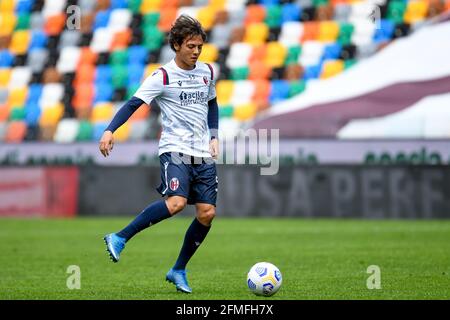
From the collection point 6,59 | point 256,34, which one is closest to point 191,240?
point 256,34

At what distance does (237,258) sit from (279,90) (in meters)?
10.1

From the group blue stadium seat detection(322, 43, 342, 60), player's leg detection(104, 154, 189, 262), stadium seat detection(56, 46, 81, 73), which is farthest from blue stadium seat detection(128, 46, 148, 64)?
player's leg detection(104, 154, 189, 262)

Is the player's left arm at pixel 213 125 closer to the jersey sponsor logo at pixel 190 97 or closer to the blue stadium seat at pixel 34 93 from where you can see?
the jersey sponsor logo at pixel 190 97

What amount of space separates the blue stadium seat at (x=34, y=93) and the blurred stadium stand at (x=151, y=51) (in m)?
0.03

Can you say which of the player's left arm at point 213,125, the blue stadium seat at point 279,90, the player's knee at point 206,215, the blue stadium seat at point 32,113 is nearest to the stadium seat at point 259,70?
the blue stadium seat at point 279,90

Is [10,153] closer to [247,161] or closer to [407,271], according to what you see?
[247,161]

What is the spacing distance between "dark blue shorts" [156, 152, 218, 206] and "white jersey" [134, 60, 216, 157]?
7 centimetres

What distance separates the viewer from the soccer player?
7.89 metres

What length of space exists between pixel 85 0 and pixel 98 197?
22.8 ft

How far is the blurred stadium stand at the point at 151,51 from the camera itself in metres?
20.8

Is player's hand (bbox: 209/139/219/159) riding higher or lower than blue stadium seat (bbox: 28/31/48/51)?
lower

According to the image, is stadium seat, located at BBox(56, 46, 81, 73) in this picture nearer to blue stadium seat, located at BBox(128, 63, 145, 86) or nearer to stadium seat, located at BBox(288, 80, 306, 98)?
blue stadium seat, located at BBox(128, 63, 145, 86)
